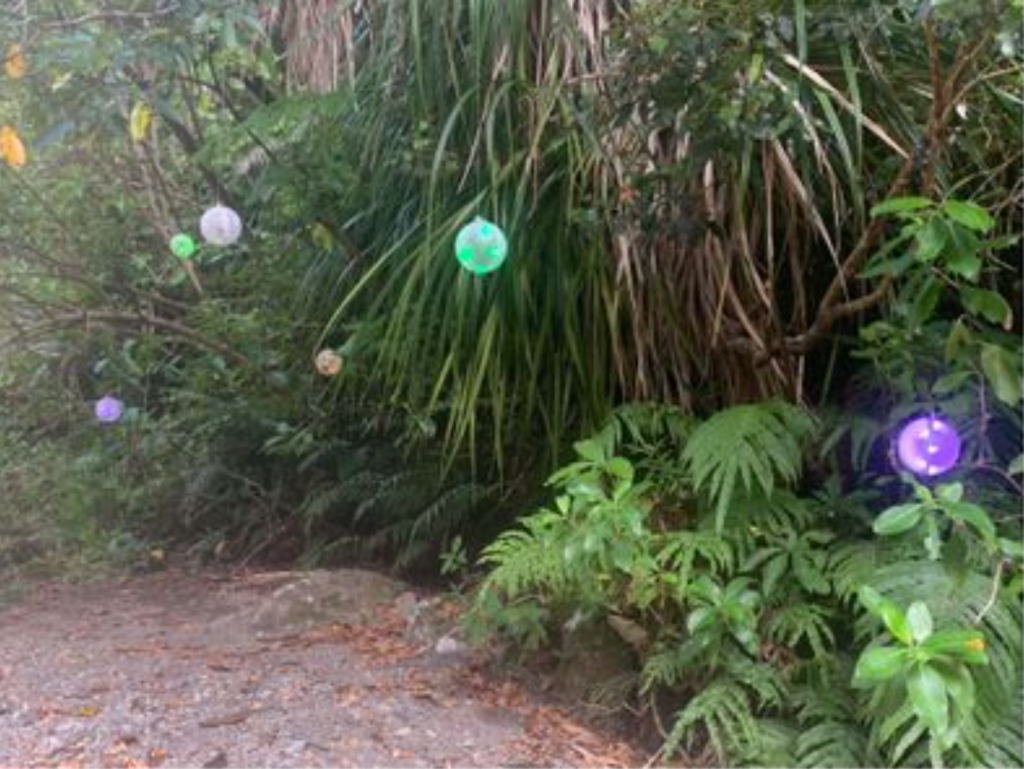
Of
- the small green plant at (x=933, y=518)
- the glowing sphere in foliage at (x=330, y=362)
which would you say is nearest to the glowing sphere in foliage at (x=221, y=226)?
the glowing sphere in foliage at (x=330, y=362)

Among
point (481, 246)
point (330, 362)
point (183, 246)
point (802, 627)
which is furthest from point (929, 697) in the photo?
point (183, 246)

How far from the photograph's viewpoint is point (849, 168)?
301 centimetres

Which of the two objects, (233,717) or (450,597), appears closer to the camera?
(233,717)

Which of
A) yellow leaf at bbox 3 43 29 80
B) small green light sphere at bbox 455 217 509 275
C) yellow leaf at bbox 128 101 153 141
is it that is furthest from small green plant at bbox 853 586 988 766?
yellow leaf at bbox 3 43 29 80

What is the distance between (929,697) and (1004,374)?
30.5 inches

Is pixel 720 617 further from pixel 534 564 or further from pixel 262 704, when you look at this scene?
pixel 262 704

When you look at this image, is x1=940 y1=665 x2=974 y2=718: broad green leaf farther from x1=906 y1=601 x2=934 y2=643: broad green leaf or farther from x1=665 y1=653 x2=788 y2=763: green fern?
x1=665 y1=653 x2=788 y2=763: green fern

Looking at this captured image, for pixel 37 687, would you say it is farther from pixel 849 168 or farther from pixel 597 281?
pixel 849 168

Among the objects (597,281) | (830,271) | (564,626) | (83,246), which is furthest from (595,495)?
(83,246)

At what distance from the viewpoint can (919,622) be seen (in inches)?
91.6

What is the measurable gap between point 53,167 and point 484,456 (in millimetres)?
2154

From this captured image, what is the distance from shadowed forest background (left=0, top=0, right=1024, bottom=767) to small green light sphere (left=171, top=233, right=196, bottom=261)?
132 mm

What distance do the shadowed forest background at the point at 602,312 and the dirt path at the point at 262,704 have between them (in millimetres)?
238

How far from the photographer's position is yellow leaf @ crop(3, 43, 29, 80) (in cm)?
321
